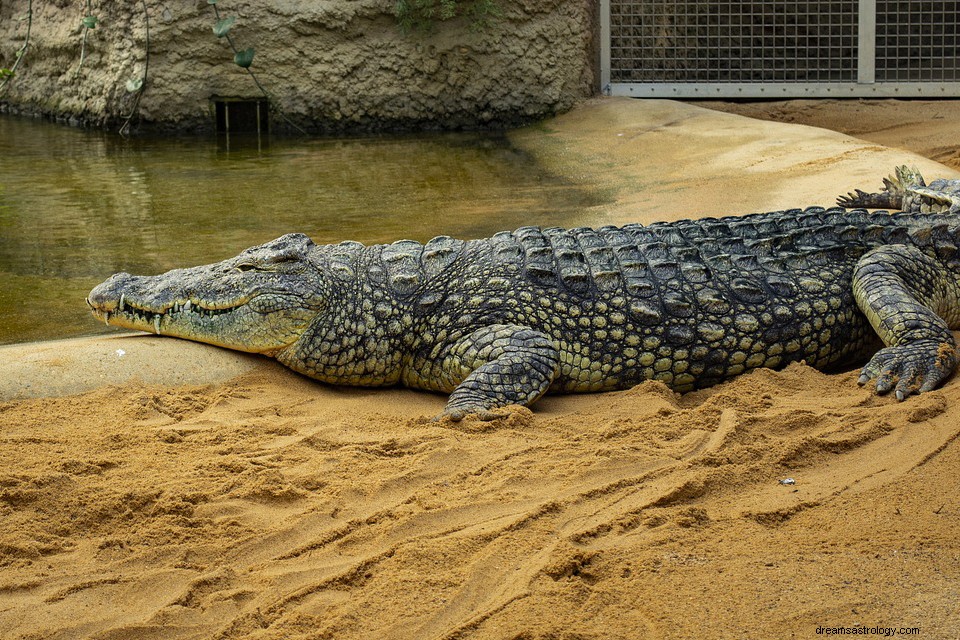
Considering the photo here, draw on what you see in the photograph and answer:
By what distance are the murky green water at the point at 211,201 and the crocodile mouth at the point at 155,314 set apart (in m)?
0.47

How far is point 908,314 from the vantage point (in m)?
4.12

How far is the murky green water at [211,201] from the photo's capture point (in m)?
5.88

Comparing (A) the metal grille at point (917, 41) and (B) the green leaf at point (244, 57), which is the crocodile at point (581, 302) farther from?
(A) the metal grille at point (917, 41)

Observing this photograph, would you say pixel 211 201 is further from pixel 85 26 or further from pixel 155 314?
pixel 85 26

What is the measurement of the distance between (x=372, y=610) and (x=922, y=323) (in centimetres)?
274

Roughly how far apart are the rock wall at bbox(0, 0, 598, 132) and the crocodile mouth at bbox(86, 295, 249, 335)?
728 centimetres

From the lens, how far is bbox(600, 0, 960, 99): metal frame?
10.7 metres

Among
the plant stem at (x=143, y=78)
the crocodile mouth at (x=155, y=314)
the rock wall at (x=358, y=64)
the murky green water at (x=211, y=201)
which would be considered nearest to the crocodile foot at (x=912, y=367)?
the crocodile mouth at (x=155, y=314)

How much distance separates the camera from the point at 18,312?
5.17 m

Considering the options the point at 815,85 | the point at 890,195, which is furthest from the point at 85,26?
the point at 890,195

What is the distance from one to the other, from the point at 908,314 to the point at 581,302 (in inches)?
52.7

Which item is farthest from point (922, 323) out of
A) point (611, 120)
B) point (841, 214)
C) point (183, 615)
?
point (611, 120)

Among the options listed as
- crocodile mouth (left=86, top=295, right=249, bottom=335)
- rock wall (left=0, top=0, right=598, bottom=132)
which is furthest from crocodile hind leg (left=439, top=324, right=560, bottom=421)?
rock wall (left=0, top=0, right=598, bottom=132)

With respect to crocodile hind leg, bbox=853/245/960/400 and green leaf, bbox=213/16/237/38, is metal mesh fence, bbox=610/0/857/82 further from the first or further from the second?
crocodile hind leg, bbox=853/245/960/400
